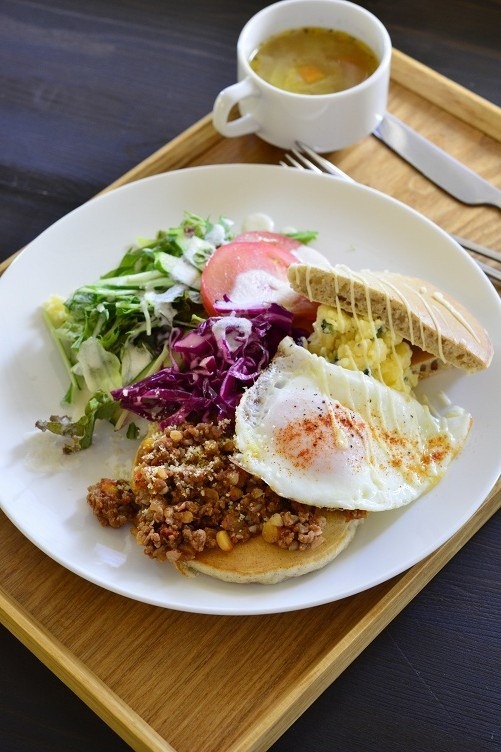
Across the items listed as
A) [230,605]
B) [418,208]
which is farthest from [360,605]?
[418,208]

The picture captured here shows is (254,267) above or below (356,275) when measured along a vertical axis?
below

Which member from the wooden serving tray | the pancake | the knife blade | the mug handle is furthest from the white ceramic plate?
the knife blade

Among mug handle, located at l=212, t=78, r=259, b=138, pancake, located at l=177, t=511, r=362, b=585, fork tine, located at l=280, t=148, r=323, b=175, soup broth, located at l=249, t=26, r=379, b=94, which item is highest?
soup broth, located at l=249, t=26, r=379, b=94

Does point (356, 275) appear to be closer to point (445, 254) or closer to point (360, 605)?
point (445, 254)

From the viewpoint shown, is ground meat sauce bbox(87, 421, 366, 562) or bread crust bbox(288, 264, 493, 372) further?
bread crust bbox(288, 264, 493, 372)

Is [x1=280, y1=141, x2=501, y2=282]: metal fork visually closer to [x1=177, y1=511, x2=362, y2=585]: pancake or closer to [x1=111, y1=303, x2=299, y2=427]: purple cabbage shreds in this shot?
[x1=111, y1=303, x2=299, y2=427]: purple cabbage shreds

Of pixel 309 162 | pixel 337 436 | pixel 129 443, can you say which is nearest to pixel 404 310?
pixel 337 436
